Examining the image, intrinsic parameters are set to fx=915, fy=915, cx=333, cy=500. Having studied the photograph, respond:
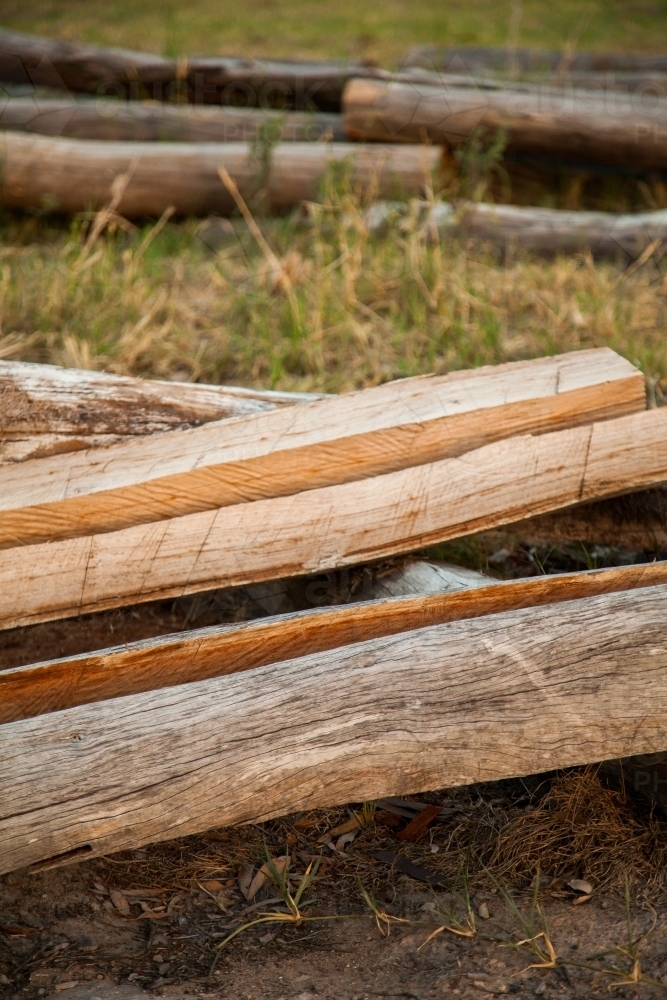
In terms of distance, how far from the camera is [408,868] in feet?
6.61

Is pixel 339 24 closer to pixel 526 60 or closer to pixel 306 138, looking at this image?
pixel 526 60

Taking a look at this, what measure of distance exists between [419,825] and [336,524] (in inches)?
28.8

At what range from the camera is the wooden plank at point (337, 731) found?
5.57ft

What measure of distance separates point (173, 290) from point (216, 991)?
3264mm

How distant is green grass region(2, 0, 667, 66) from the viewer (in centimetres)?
785

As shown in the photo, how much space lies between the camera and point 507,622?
1906 mm

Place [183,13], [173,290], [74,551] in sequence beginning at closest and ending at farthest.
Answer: [74,551], [173,290], [183,13]

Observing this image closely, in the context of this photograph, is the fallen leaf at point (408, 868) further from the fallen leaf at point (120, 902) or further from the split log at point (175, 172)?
the split log at point (175, 172)

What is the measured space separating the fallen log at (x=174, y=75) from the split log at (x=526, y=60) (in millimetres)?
1226

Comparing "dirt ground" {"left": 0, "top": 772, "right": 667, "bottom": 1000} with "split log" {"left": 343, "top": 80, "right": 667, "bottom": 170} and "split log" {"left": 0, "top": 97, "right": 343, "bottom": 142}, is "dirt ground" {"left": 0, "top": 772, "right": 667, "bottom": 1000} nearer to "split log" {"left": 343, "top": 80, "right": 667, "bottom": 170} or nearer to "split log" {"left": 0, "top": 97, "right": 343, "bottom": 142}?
"split log" {"left": 343, "top": 80, "right": 667, "bottom": 170}

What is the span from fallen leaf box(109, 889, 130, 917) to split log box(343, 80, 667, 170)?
14.3ft

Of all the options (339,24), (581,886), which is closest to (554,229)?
(581,886)

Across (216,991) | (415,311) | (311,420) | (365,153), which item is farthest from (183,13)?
(216,991)

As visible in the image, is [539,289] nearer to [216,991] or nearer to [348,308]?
[348,308]
